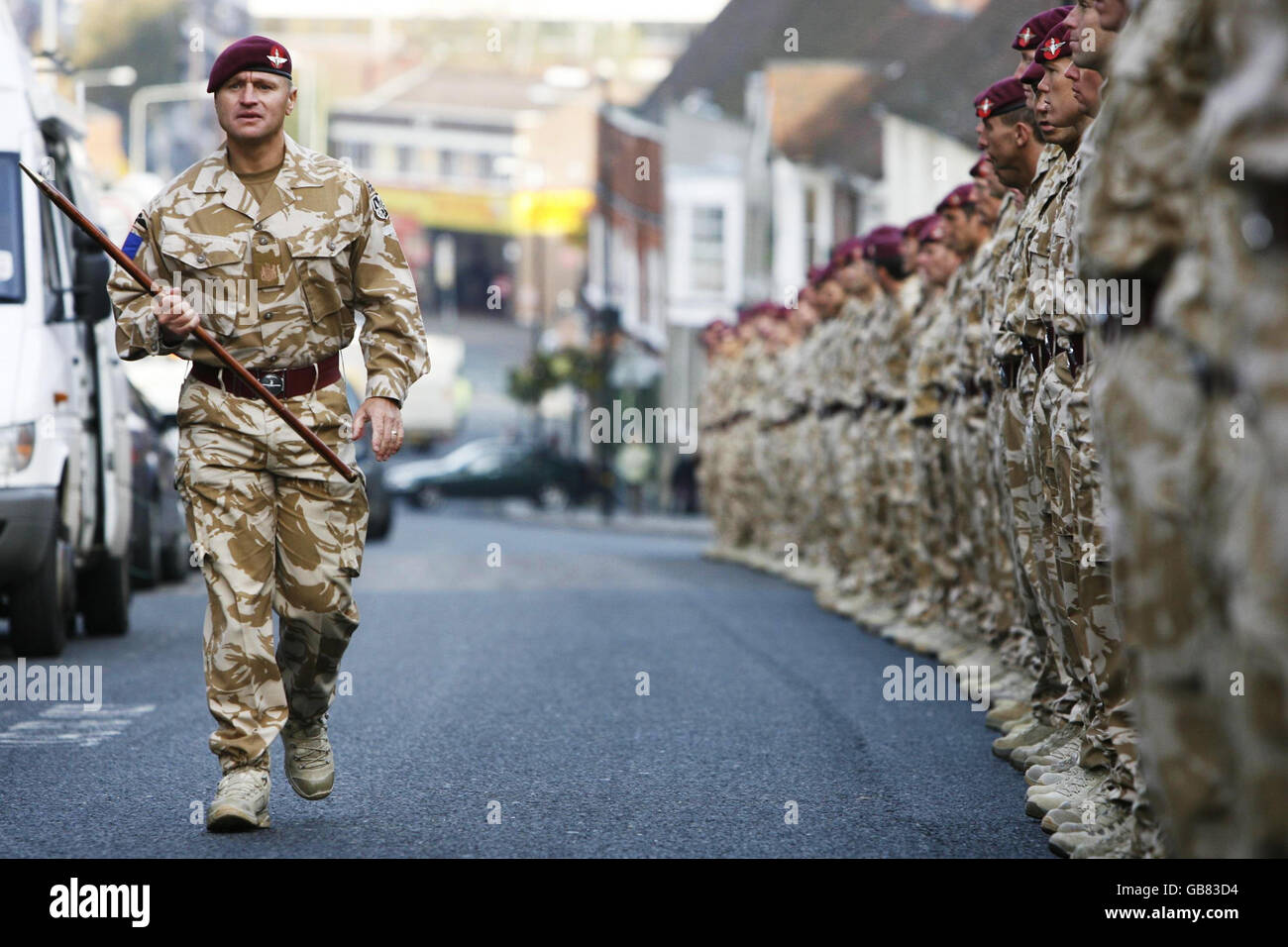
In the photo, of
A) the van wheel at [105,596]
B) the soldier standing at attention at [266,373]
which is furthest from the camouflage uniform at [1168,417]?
the van wheel at [105,596]

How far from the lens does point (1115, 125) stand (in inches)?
150

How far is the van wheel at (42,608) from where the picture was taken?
10.3m

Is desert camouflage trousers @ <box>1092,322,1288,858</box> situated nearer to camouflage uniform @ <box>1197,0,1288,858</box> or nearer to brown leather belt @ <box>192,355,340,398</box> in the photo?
camouflage uniform @ <box>1197,0,1288,858</box>

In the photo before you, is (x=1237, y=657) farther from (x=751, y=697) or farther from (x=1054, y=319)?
(x=751, y=697)

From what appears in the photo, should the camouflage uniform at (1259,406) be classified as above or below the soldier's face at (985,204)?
below

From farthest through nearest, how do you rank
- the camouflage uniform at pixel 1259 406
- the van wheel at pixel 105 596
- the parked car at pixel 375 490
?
the parked car at pixel 375 490, the van wheel at pixel 105 596, the camouflage uniform at pixel 1259 406

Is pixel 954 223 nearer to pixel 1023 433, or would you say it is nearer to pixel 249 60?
pixel 1023 433

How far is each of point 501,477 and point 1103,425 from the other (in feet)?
142

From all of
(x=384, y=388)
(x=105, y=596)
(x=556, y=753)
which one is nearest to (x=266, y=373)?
(x=384, y=388)

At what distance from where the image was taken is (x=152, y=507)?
48.8 ft

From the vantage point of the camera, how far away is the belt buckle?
6051mm

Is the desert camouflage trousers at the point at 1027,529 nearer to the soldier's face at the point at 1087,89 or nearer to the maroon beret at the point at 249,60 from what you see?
the soldier's face at the point at 1087,89

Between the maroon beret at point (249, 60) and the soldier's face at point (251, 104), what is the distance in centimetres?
2
